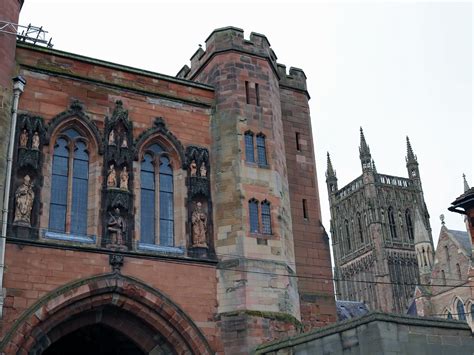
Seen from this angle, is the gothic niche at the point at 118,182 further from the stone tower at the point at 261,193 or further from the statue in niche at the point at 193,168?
the stone tower at the point at 261,193

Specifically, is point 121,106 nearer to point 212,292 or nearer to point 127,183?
point 127,183

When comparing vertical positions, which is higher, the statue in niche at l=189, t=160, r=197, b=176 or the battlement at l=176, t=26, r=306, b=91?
the battlement at l=176, t=26, r=306, b=91

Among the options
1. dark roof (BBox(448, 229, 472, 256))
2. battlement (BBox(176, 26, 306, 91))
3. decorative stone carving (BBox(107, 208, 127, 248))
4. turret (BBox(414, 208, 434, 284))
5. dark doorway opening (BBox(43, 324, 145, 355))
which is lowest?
dark doorway opening (BBox(43, 324, 145, 355))

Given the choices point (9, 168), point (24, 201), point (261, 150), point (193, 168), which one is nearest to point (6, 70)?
point (9, 168)

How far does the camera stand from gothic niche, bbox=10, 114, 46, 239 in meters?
17.2

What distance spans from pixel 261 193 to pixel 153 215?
332 centimetres

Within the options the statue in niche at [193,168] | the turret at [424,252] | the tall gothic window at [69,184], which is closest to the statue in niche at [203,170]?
the statue in niche at [193,168]

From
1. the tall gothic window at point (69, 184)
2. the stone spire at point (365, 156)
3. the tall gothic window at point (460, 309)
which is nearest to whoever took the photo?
the tall gothic window at point (69, 184)

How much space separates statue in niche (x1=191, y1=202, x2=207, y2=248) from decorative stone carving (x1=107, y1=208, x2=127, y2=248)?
210 centimetres

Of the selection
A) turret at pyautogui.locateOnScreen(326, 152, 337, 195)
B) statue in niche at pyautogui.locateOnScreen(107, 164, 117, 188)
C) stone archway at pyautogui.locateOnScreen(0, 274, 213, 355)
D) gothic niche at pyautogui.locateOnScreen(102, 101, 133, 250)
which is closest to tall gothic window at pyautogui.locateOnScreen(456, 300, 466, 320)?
stone archway at pyautogui.locateOnScreen(0, 274, 213, 355)

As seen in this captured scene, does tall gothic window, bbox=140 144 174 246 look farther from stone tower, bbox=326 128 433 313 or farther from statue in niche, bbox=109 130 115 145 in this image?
stone tower, bbox=326 128 433 313

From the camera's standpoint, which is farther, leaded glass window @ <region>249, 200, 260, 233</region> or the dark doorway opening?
the dark doorway opening

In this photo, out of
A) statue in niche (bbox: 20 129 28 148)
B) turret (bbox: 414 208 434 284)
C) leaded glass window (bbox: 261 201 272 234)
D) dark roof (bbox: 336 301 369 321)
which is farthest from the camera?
turret (bbox: 414 208 434 284)

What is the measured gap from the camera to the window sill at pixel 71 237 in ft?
58.0
